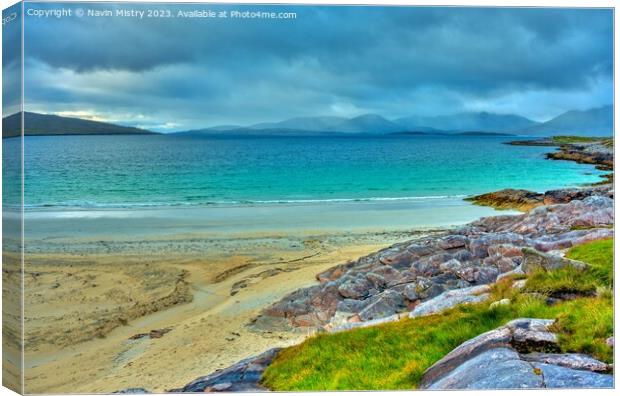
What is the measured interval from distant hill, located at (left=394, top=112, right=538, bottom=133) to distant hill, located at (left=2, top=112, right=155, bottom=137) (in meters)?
4.51

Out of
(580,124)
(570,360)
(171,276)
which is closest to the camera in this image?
(570,360)

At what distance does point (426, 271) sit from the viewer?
11.6m

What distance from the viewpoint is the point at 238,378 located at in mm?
9688

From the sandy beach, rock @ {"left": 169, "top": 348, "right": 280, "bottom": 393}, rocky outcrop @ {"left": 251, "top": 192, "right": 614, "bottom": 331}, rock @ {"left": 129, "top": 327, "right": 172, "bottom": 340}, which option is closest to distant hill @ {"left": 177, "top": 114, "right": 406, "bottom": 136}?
the sandy beach

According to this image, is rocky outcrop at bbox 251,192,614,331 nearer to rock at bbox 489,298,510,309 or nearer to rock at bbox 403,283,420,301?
rock at bbox 403,283,420,301

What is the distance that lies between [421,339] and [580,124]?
5115 mm

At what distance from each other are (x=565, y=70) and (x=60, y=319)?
30.1ft

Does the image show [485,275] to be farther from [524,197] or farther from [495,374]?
[495,374]

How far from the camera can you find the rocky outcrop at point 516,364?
7.73 meters

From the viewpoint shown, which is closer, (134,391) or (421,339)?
(421,339)

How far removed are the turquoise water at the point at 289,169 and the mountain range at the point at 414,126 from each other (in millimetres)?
140

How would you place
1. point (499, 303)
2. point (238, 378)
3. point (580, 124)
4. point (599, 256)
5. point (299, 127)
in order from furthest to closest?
point (580, 124)
point (299, 127)
point (599, 256)
point (238, 378)
point (499, 303)

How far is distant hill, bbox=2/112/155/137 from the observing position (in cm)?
959

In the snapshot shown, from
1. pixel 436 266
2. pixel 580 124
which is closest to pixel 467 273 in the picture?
pixel 436 266
